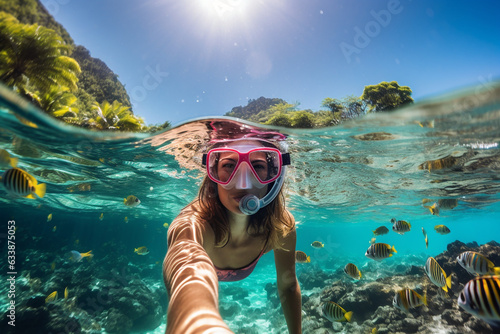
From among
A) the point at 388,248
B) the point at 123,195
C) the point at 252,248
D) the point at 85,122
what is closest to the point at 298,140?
the point at 388,248

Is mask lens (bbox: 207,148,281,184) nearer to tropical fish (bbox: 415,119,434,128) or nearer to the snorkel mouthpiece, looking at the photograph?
the snorkel mouthpiece

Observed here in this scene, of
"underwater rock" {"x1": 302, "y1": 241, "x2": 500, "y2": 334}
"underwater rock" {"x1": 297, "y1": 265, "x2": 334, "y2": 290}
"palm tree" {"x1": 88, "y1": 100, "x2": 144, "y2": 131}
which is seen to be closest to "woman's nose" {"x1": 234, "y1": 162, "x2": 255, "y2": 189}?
"palm tree" {"x1": 88, "y1": 100, "x2": 144, "y2": 131}

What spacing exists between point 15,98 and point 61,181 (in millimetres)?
14496

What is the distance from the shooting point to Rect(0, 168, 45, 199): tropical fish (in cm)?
445

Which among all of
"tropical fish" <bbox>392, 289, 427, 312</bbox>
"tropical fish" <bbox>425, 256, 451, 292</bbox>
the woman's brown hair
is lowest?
"tropical fish" <bbox>392, 289, 427, 312</bbox>

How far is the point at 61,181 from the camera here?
17.6 metres

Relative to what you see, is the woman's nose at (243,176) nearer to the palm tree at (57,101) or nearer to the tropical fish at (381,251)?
the tropical fish at (381,251)

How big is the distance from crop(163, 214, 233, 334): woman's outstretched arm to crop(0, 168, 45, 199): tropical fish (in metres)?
3.67

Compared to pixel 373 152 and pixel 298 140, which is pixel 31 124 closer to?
pixel 298 140

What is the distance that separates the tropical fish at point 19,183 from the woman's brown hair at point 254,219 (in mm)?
3264

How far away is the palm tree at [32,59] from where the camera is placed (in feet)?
19.0

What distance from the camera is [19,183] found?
14.8ft

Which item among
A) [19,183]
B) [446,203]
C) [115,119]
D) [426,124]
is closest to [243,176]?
[19,183]

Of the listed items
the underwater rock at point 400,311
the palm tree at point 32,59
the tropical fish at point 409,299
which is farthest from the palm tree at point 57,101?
the underwater rock at point 400,311
